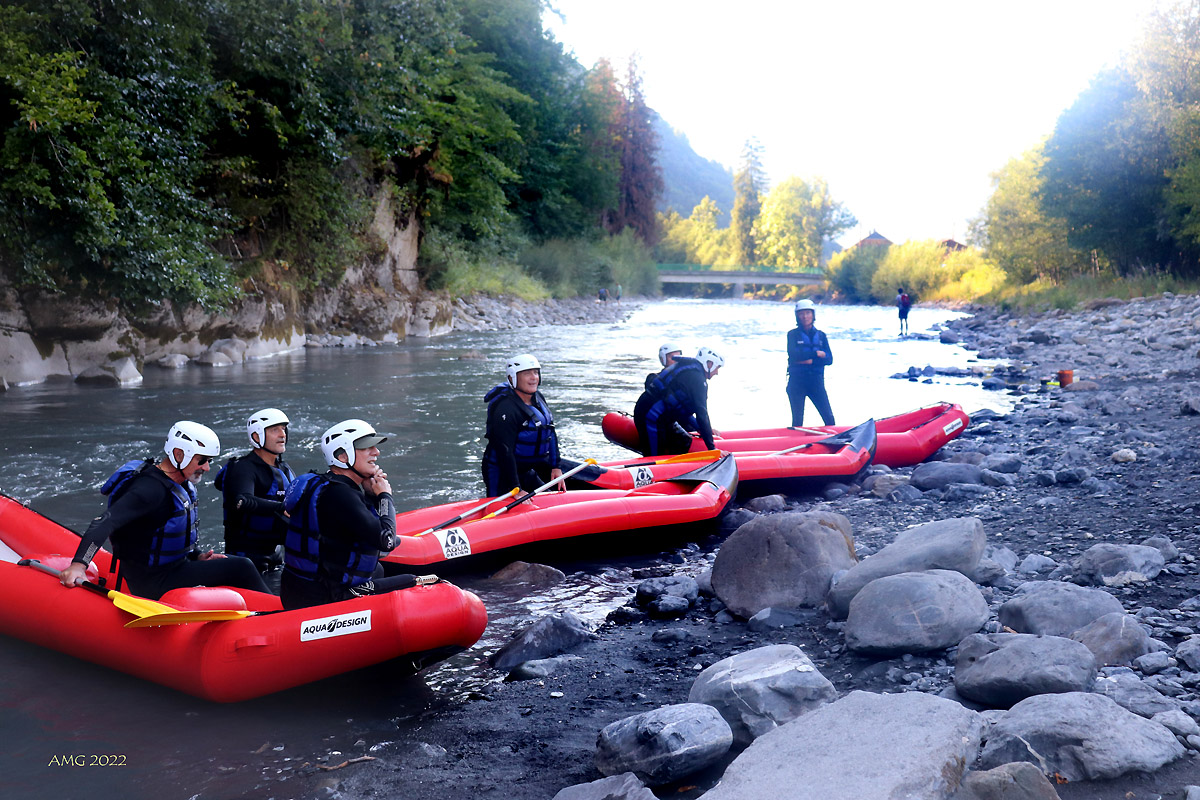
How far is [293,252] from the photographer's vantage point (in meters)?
17.4

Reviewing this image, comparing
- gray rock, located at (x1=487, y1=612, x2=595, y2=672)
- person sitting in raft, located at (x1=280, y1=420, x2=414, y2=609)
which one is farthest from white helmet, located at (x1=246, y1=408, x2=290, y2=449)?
gray rock, located at (x1=487, y1=612, x2=595, y2=672)

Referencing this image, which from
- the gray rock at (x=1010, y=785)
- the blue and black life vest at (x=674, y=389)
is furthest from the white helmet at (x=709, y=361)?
the gray rock at (x=1010, y=785)

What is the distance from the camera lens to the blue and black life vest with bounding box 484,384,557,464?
20.0 ft

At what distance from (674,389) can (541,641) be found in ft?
11.8

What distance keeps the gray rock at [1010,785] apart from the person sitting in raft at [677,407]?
4995mm

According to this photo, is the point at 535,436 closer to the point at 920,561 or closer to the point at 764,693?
the point at 920,561

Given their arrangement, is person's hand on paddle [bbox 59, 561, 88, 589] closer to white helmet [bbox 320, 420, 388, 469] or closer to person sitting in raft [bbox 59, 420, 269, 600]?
person sitting in raft [bbox 59, 420, 269, 600]

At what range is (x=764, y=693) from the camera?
3.07 metres

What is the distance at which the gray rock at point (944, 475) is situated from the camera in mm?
6574

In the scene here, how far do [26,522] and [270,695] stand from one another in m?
1.97

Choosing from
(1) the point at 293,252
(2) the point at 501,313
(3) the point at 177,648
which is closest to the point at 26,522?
(3) the point at 177,648

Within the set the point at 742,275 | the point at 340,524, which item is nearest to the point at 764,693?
the point at 340,524

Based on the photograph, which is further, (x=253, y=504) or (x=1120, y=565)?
(x=253, y=504)

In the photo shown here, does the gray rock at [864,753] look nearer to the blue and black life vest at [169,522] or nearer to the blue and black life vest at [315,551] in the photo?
the blue and black life vest at [315,551]
